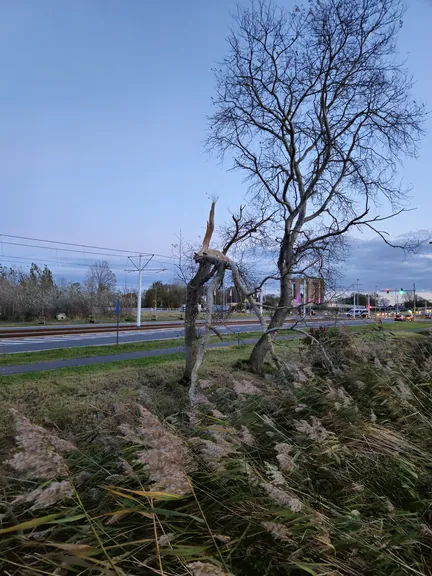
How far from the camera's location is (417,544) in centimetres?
195

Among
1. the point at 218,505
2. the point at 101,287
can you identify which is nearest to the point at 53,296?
the point at 101,287

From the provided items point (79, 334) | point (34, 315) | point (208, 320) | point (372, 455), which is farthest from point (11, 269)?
point (372, 455)

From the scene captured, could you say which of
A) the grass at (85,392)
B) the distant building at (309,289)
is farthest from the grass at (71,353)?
the grass at (85,392)

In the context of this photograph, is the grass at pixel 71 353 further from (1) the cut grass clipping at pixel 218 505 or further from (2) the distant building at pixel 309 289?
(1) the cut grass clipping at pixel 218 505

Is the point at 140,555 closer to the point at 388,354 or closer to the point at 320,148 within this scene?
the point at 388,354

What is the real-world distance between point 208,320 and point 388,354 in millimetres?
2625

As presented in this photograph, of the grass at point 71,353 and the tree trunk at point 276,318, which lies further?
the grass at point 71,353

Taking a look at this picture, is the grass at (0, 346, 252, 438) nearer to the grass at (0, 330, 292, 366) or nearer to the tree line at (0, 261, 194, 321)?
the grass at (0, 330, 292, 366)

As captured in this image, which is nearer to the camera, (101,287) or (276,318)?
(276,318)

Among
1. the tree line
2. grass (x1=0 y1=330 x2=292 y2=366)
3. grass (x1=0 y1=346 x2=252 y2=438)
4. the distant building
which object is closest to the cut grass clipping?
grass (x1=0 y1=346 x2=252 y2=438)

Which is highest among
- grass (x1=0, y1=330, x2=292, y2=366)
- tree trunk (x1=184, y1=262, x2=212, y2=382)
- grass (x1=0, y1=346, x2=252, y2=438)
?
tree trunk (x1=184, y1=262, x2=212, y2=382)

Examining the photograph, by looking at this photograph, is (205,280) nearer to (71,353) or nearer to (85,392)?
(85,392)

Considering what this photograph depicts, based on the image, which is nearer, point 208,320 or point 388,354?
point 388,354

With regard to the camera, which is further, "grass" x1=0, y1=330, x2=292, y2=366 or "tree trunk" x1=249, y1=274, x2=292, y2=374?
"grass" x1=0, y1=330, x2=292, y2=366
